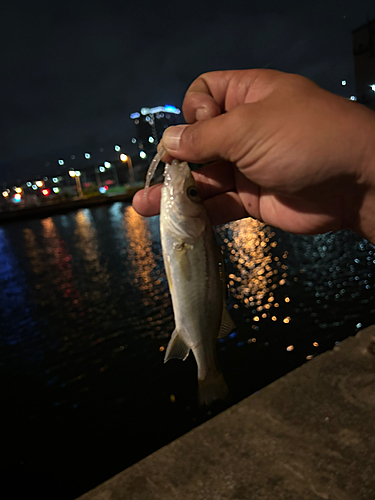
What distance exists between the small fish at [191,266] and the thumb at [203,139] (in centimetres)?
15

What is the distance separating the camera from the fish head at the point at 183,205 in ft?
8.96

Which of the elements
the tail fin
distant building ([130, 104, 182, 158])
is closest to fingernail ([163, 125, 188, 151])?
the tail fin

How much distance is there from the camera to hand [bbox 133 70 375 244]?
8.52 feet

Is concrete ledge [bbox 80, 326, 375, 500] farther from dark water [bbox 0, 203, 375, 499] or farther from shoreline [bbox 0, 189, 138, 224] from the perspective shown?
shoreline [bbox 0, 189, 138, 224]

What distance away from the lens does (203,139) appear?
109 inches

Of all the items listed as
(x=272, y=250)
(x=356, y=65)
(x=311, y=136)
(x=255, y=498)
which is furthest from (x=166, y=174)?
(x=356, y=65)

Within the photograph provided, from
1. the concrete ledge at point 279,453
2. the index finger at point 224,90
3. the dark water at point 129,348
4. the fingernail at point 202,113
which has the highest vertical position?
the index finger at point 224,90

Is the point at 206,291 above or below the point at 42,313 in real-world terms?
above

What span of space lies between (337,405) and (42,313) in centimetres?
1313

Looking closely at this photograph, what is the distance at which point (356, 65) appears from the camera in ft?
190

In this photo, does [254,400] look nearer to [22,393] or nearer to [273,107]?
[273,107]

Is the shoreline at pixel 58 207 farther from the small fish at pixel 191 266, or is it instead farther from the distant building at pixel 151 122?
the small fish at pixel 191 266

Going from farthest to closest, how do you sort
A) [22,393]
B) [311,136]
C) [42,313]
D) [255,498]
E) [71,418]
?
[42,313]
[22,393]
[71,418]
[255,498]
[311,136]

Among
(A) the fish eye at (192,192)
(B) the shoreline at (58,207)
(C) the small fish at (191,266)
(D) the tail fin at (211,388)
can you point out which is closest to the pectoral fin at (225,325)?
(C) the small fish at (191,266)
